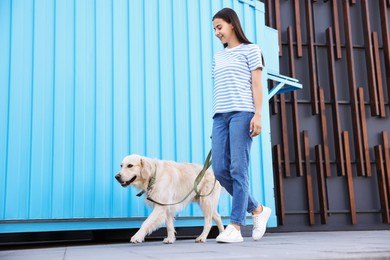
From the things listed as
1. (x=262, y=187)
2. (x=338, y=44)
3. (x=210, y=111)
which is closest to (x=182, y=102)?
(x=210, y=111)

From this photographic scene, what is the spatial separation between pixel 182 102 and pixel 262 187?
3.89 feet

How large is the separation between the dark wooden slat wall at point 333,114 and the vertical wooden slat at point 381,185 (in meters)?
0.01

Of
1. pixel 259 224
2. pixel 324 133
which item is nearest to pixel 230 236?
pixel 259 224

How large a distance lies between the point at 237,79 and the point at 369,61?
4.45m

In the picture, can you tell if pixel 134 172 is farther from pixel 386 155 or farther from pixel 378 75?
pixel 378 75

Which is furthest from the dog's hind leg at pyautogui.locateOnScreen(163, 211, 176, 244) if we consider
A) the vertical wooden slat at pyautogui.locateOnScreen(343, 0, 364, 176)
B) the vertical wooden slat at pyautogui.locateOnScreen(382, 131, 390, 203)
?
the vertical wooden slat at pyautogui.locateOnScreen(382, 131, 390, 203)

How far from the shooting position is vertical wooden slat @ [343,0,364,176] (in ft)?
21.9

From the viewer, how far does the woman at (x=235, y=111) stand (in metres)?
3.08

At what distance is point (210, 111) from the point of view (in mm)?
4617

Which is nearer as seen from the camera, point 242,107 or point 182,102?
point 242,107

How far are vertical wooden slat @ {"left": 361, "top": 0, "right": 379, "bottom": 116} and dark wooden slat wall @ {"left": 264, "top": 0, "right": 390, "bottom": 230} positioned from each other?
14 millimetres

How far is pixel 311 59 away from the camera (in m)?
6.73

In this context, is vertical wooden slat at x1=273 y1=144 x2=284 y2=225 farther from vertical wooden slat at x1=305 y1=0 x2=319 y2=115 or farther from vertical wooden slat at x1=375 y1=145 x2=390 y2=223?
vertical wooden slat at x1=375 y1=145 x2=390 y2=223

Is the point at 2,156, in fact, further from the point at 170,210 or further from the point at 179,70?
the point at 179,70
